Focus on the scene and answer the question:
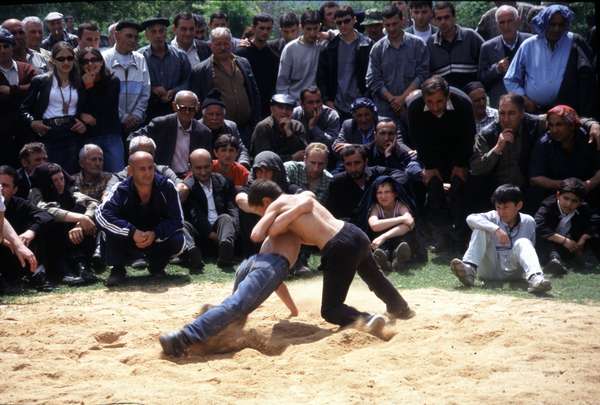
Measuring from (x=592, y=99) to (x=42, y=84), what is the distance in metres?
6.43

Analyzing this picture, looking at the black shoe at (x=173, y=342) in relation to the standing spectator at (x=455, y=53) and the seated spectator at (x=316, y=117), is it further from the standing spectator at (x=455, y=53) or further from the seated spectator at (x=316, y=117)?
the standing spectator at (x=455, y=53)

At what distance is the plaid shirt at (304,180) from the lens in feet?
32.8

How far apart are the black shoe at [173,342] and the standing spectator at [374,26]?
6561 millimetres

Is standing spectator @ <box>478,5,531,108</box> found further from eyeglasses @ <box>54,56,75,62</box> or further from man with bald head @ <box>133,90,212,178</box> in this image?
eyeglasses @ <box>54,56,75,62</box>

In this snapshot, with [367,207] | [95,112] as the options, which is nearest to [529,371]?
[367,207]

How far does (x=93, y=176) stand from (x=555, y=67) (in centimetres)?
551

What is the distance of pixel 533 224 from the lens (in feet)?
28.7

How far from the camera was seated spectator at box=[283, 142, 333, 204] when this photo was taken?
9961 mm

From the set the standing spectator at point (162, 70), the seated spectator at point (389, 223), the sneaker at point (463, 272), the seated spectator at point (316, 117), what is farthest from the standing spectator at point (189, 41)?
the sneaker at point (463, 272)

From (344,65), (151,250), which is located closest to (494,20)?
(344,65)

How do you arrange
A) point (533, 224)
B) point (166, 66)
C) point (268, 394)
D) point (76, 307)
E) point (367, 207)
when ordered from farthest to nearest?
point (166, 66)
point (367, 207)
point (533, 224)
point (76, 307)
point (268, 394)

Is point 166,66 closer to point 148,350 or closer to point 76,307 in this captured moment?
point 76,307

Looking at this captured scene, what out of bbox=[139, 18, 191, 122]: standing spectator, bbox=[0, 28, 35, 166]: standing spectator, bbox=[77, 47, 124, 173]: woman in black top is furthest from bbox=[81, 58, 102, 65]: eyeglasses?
bbox=[139, 18, 191, 122]: standing spectator

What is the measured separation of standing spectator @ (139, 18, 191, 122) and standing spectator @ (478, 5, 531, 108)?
12.2 feet
